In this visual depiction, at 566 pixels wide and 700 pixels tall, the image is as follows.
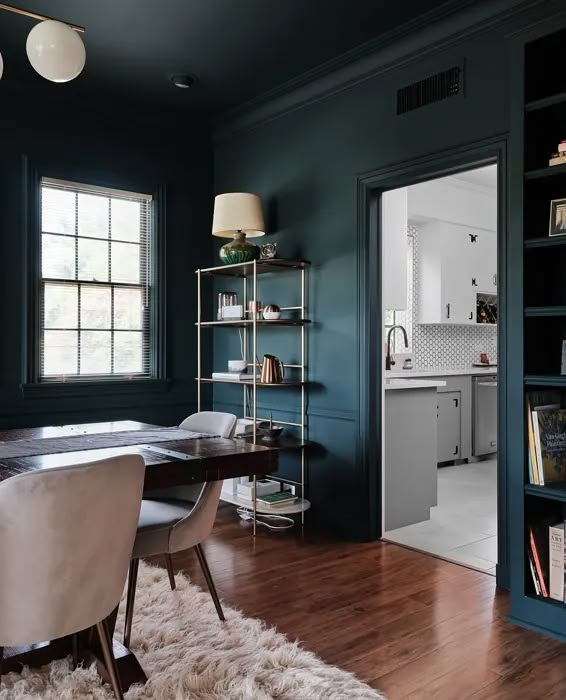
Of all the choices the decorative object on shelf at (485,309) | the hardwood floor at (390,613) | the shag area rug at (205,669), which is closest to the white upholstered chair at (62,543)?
the shag area rug at (205,669)

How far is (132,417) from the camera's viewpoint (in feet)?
16.0

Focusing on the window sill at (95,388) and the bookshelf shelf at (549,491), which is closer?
the bookshelf shelf at (549,491)

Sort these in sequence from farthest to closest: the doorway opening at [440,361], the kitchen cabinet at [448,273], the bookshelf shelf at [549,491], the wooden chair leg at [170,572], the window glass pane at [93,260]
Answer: the kitchen cabinet at [448,273] < the window glass pane at [93,260] < the doorway opening at [440,361] < the wooden chair leg at [170,572] < the bookshelf shelf at [549,491]

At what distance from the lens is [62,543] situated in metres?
1.76

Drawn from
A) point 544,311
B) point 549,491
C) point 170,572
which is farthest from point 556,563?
point 170,572

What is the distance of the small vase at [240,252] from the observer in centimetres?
446

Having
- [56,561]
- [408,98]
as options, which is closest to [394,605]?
[56,561]

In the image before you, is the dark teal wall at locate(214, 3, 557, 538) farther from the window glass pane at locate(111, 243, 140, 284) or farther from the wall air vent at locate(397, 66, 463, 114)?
the window glass pane at locate(111, 243, 140, 284)

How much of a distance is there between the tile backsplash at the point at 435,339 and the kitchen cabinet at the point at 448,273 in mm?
76

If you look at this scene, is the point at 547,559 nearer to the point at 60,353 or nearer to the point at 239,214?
the point at 239,214

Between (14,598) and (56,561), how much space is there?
5.5 inches

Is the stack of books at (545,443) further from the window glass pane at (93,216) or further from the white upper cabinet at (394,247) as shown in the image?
the window glass pane at (93,216)

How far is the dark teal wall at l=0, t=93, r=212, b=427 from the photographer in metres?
4.33

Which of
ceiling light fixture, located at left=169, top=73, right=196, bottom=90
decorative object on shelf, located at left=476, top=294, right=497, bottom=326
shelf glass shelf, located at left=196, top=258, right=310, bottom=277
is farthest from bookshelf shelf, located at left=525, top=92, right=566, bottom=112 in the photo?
decorative object on shelf, located at left=476, top=294, right=497, bottom=326
